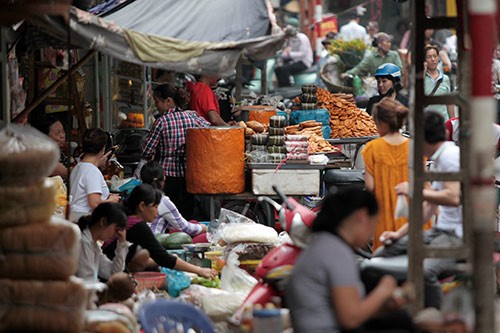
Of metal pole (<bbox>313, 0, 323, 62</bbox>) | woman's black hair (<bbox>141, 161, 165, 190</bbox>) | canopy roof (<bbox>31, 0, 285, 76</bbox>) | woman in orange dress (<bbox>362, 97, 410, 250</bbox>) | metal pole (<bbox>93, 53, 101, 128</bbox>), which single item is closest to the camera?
canopy roof (<bbox>31, 0, 285, 76</bbox>)

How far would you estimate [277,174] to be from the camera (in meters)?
12.4

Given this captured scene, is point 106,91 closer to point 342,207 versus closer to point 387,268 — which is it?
point 387,268

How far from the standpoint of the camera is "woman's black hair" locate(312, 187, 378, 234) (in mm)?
6109

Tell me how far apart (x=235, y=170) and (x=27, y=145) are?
595 centimetres

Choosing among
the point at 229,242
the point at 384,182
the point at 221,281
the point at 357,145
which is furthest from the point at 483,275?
the point at 357,145

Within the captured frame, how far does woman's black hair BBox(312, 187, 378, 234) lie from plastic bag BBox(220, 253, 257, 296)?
3257 millimetres

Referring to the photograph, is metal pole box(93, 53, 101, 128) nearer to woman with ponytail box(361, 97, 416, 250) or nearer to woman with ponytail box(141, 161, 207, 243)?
woman with ponytail box(141, 161, 207, 243)

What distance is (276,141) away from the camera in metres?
12.7

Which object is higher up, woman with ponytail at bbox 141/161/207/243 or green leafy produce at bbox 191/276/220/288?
woman with ponytail at bbox 141/161/207/243

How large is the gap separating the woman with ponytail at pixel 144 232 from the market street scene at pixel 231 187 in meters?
0.02

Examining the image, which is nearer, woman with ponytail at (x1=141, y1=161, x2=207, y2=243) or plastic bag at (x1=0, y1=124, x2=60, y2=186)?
plastic bag at (x1=0, y1=124, x2=60, y2=186)

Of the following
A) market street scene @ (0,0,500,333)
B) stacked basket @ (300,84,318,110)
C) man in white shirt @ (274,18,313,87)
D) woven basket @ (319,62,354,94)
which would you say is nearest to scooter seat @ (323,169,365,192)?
market street scene @ (0,0,500,333)

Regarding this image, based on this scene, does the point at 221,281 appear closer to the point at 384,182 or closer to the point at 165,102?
the point at 384,182

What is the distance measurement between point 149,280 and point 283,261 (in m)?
1.62
